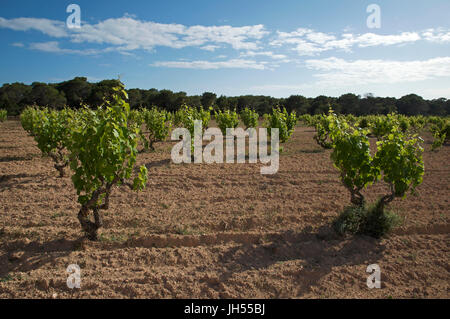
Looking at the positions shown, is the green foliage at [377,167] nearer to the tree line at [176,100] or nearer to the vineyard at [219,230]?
the vineyard at [219,230]

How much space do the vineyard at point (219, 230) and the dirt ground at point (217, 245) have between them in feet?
0.06

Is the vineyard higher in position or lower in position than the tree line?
lower

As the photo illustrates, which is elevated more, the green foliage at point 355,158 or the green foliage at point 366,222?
the green foliage at point 355,158

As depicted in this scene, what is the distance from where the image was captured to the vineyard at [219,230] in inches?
132

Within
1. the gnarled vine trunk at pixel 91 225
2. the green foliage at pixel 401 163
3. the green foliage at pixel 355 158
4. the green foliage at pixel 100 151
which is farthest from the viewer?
the green foliage at pixel 355 158

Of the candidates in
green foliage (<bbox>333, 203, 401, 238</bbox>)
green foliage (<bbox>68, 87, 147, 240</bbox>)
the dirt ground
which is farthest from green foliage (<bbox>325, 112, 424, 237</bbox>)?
green foliage (<bbox>68, 87, 147, 240</bbox>)

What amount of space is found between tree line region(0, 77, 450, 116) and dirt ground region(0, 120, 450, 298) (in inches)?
857

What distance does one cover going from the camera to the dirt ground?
3309 millimetres

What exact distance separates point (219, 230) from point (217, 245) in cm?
49

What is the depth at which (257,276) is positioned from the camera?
3.49 metres

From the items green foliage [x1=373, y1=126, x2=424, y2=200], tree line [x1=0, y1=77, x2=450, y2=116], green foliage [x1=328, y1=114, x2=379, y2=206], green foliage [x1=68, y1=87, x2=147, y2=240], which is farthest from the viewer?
tree line [x1=0, y1=77, x2=450, y2=116]

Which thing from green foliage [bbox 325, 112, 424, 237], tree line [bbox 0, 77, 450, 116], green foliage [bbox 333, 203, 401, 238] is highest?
tree line [bbox 0, 77, 450, 116]
